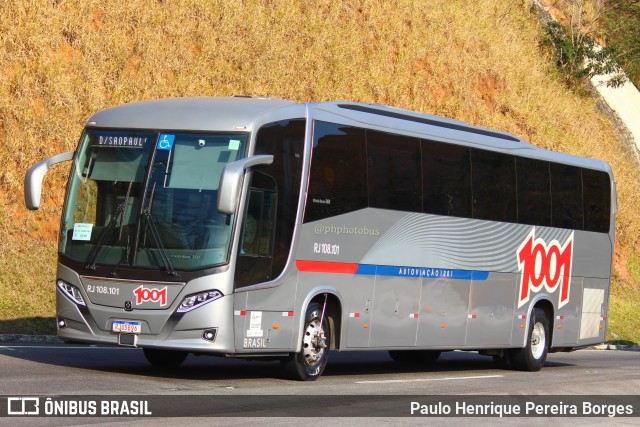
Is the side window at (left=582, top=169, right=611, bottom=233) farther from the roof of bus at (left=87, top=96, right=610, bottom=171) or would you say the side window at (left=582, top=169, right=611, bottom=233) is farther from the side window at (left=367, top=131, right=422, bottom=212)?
the roof of bus at (left=87, top=96, right=610, bottom=171)

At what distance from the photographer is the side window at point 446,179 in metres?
18.2

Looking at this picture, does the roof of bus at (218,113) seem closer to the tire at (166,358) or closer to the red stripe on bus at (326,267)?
the red stripe on bus at (326,267)

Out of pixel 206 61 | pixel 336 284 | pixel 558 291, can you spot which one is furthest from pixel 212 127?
pixel 206 61

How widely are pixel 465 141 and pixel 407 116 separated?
5.20 feet

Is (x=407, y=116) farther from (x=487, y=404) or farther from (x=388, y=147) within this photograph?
(x=487, y=404)

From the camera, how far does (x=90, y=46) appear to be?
29391 millimetres

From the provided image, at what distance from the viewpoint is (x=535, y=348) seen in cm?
2161

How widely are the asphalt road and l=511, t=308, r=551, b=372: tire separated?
0.98 ft

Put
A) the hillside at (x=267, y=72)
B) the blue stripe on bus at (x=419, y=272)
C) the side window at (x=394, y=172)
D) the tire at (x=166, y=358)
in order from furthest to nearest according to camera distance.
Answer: the hillside at (x=267, y=72) → the side window at (x=394, y=172) → the blue stripe on bus at (x=419, y=272) → the tire at (x=166, y=358)

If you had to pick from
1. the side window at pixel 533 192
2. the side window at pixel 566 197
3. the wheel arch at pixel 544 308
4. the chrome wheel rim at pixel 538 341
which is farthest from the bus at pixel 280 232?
the side window at pixel 566 197

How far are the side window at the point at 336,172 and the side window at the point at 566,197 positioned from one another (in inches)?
252

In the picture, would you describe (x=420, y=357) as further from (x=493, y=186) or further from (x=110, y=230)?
(x=110, y=230)

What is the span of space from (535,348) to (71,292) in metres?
9.95

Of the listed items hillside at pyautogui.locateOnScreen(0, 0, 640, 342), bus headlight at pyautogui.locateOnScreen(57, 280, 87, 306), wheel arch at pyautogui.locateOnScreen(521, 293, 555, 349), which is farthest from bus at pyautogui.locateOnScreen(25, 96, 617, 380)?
hillside at pyautogui.locateOnScreen(0, 0, 640, 342)
